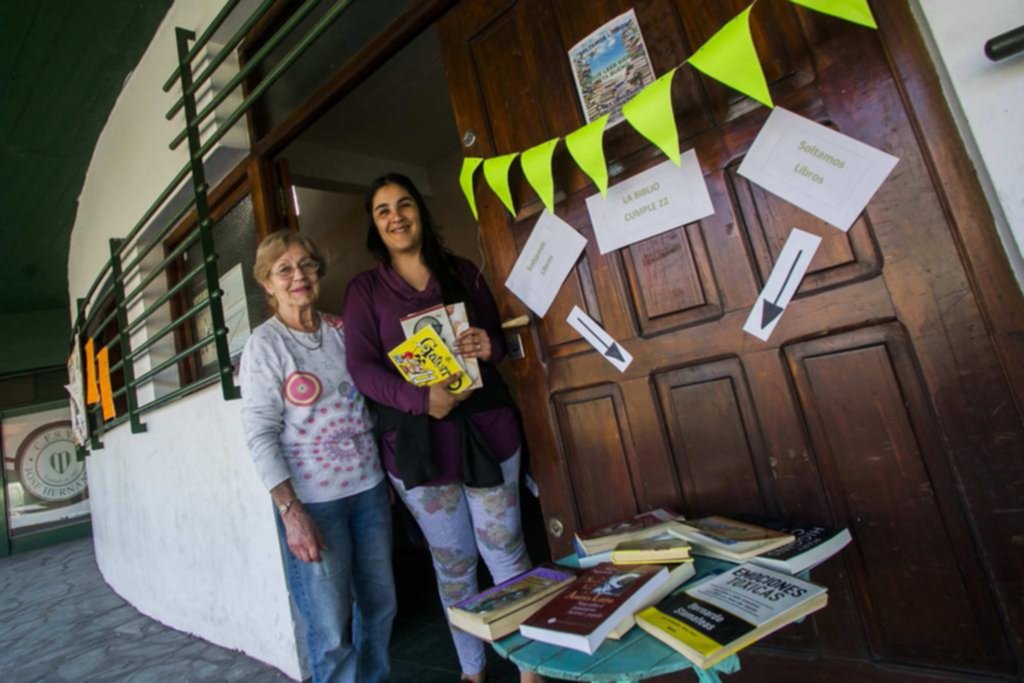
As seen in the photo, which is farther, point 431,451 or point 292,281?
point 292,281

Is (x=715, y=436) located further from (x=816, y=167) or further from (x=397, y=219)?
Result: (x=397, y=219)

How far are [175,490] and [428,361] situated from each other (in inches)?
85.9

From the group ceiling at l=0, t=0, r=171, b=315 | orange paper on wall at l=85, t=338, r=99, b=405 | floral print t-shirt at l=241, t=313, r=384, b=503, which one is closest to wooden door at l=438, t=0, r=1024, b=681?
floral print t-shirt at l=241, t=313, r=384, b=503

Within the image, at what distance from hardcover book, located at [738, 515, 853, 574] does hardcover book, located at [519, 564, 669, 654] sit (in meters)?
0.16

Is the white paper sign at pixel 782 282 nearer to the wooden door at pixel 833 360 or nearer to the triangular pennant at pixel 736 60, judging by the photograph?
the wooden door at pixel 833 360

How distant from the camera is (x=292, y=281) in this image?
4.83 ft

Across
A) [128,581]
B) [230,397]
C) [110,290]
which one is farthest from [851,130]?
[128,581]

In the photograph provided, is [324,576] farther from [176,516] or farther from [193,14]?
[193,14]

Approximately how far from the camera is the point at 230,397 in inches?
78.2

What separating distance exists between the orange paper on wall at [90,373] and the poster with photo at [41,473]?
4.26m

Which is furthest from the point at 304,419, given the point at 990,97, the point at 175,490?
the point at 175,490

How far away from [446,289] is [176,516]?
7.52 ft

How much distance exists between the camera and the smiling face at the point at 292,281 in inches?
57.9

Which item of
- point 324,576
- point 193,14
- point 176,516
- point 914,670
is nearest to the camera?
point 914,670
